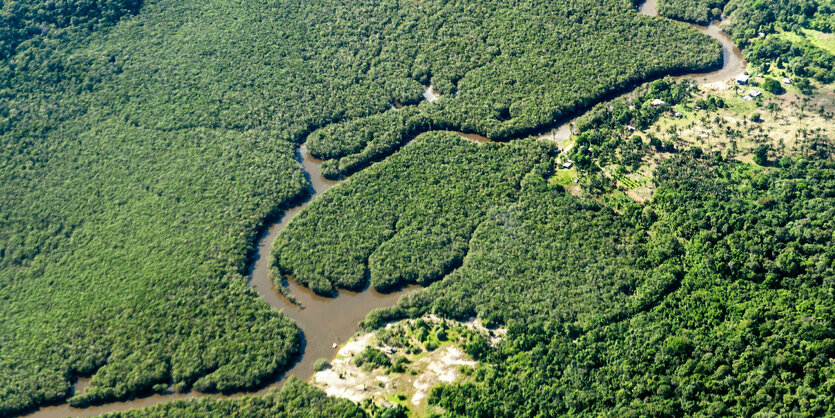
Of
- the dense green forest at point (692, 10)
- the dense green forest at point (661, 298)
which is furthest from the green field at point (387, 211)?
the dense green forest at point (692, 10)

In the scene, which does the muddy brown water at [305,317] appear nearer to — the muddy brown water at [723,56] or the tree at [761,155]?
the tree at [761,155]

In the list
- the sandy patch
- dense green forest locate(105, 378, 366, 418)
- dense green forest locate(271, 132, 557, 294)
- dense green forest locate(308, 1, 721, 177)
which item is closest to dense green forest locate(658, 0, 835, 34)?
dense green forest locate(308, 1, 721, 177)

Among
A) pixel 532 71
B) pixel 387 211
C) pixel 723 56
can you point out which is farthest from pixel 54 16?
pixel 723 56

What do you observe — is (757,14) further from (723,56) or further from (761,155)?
(761,155)

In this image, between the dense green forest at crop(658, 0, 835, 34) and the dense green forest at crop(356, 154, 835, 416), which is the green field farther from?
the dense green forest at crop(658, 0, 835, 34)

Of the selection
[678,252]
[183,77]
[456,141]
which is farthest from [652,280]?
[183,77]

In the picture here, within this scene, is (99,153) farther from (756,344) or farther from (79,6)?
(756,344)
